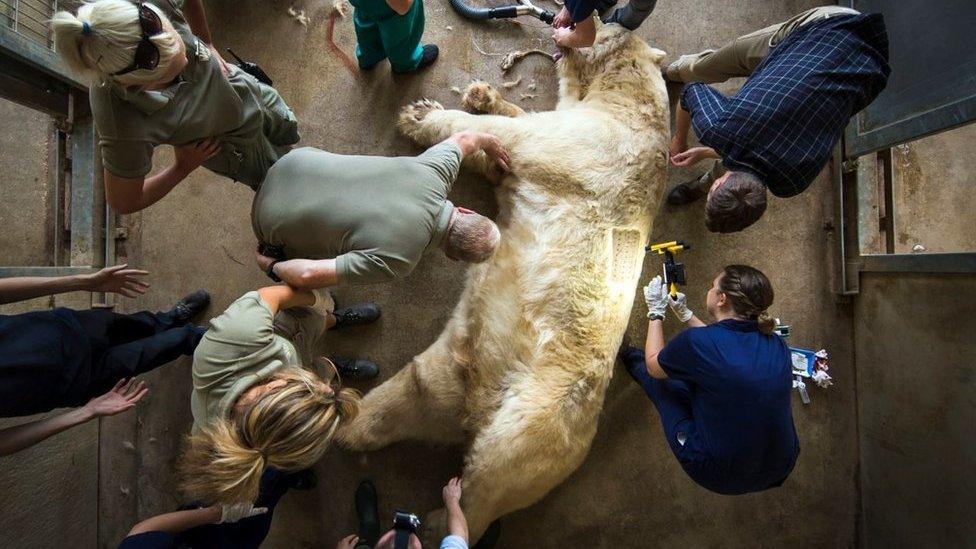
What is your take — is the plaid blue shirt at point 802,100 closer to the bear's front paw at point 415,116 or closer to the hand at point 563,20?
the hand at point 563,20

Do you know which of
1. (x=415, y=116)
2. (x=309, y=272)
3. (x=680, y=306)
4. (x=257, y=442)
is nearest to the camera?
(x=257, y=442)

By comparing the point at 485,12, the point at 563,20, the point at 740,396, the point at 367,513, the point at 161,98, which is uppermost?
the point at 485,12

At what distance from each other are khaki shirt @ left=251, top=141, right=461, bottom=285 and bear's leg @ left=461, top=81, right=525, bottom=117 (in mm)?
1128

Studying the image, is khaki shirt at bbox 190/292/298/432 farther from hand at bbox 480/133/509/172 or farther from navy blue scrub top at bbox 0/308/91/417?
hand at bbox 480/133/509/172

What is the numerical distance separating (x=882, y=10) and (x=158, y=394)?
17.9 feet

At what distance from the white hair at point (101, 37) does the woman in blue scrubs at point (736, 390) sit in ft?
8.59

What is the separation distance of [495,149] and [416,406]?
5.60ft

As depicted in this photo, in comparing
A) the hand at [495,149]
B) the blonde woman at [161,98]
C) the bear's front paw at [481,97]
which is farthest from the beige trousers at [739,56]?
the blonde woman at [161,98]

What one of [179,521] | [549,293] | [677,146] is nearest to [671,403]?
[549,293]

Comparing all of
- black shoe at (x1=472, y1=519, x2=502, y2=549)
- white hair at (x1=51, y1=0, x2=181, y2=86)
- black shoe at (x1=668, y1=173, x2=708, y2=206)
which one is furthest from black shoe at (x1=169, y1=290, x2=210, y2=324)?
black shoe at (x1=668, y1=173, x2=708, y2=206)

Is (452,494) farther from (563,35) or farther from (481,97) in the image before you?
(563,35)

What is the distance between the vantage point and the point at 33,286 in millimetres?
2248

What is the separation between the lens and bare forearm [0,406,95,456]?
2182 millimetres

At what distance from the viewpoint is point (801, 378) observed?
11.6ft
